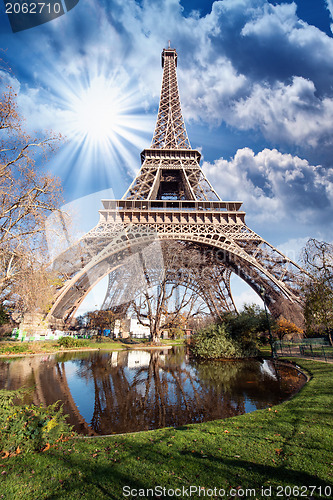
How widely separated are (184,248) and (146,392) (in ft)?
59.4

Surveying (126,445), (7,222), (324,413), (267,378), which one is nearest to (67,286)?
(7,222)

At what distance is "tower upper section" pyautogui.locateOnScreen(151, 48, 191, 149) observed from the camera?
112 ft

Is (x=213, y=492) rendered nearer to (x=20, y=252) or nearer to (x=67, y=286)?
(x=20, y=252)

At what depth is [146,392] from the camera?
28.4 feet

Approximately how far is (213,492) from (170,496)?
51cm

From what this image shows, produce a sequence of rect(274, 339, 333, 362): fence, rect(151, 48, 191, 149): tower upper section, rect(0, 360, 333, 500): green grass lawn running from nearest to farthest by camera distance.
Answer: rect(0, 360, 333, 500): green grass lawn < rect(274, 339, 333, 362): fence < rect(151, 48, 191, 149): tower upper section

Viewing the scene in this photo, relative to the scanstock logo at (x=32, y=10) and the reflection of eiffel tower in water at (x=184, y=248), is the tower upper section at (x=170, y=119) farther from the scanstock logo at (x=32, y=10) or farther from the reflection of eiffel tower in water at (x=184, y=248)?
the scanstock logo at (x=32, y=10)

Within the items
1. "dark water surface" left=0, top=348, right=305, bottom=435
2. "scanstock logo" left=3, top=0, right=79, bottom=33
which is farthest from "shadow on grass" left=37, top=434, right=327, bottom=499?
"scanstock logo" left=3, top=0, right=79, bottom=33

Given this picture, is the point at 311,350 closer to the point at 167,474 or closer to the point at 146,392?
the point at 146,392

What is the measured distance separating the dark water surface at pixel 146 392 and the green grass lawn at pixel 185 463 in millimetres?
1563

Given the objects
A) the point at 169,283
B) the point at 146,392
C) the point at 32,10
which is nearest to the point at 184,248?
the point at 169,283

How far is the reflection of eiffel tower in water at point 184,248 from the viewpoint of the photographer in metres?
20.5

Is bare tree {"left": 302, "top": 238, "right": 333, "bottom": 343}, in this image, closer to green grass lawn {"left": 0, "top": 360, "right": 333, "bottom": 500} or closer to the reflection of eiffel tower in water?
the reflection of eiffel tower in water

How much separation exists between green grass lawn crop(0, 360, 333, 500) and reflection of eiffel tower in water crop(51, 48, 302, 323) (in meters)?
15.0
